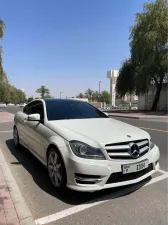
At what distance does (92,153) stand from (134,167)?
68 cm

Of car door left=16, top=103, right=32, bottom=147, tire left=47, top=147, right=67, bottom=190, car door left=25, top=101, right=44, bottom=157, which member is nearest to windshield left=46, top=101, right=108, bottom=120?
car door left=25, top=101, right=44, bottom=157

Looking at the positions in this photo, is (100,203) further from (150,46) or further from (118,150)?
(150,46)

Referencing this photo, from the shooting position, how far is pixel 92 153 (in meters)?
3.67

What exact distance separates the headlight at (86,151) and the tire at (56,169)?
13.5 inches

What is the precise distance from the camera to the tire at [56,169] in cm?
390

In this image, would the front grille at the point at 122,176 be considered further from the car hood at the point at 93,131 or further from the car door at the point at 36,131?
the car door at the point at 36,131

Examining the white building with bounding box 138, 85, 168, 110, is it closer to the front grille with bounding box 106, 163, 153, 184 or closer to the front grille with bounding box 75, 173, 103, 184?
the front grille with bounding box 106, 163, 153, 184

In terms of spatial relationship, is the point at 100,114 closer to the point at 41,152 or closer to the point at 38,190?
the point at 41,152

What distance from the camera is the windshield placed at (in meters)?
5.14

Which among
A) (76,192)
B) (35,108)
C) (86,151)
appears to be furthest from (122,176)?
(35,108)

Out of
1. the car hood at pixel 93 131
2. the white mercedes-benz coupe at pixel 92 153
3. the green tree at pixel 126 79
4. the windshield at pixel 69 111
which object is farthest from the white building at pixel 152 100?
the white mercedes-benz coupe at pixel 92 153

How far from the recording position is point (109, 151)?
3.70 meters

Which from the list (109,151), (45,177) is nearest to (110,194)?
(109,151)

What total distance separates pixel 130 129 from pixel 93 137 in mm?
966
